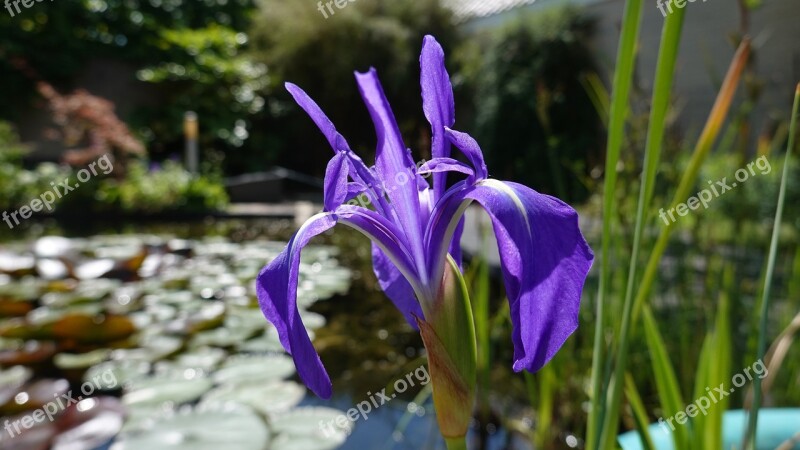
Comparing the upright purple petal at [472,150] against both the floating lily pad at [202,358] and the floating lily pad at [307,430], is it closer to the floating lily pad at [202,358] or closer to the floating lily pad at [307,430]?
the floating lily pad at [307,430]

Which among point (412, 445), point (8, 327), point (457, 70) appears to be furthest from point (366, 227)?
point (457, 70)

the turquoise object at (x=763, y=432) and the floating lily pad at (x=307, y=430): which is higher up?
the turquoise object at (x=763, y=432)

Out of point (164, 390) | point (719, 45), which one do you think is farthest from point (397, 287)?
point (719, 45)

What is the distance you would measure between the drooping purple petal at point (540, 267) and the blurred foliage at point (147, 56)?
8.88m

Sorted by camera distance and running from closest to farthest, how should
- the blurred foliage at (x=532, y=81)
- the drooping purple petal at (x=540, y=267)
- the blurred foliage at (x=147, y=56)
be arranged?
the drooping purple petal at (x=540, y=267), the blurred foliage at (x=532, y=81), the blurred foliage at (x=147, y=56)

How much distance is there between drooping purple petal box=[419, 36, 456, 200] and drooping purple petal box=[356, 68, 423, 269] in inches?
0.8

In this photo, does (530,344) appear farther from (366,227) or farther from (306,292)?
(306,292)

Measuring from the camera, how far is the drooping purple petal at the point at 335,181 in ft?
1.11

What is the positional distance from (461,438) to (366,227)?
0.44ft

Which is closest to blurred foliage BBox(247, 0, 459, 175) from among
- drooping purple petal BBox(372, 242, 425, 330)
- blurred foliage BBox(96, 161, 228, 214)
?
blurred foliage BBox(96, 161, 228, 214)

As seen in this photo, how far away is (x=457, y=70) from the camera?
928 cm

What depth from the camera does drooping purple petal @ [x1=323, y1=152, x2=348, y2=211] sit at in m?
0.34

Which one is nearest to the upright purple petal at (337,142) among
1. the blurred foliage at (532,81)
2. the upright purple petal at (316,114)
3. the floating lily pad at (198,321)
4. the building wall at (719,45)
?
the upright purple petal at (316,114)

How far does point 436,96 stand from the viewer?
0.36 meters
